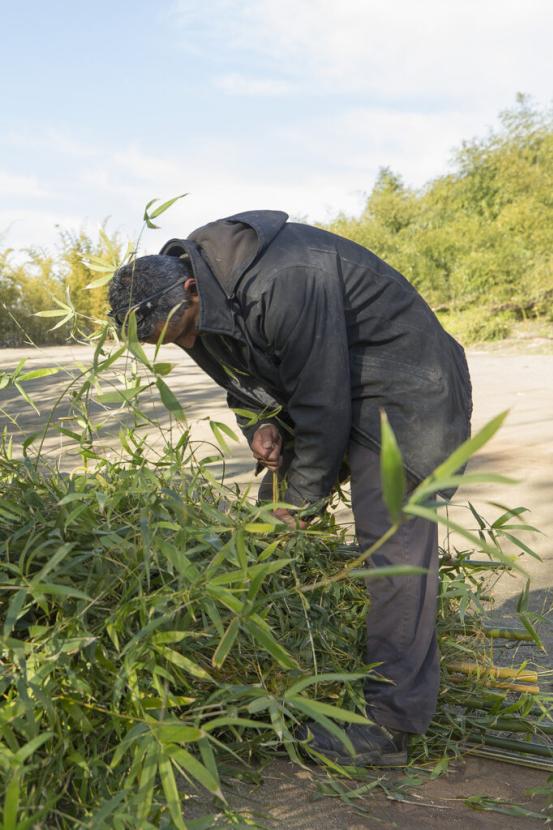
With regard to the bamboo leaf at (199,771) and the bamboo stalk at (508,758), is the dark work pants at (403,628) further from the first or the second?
the bamboo leaf at (199,771)

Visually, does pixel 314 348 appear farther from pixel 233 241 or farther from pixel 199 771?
pixel 199 771

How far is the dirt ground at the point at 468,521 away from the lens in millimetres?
1717

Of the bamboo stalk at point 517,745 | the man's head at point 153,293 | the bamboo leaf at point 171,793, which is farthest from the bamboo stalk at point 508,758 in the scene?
the man's head at point 153,293

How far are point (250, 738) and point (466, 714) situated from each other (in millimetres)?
617

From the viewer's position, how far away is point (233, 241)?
6.86ft

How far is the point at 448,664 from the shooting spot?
215 centimetres

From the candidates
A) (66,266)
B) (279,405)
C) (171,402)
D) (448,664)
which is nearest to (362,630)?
(448,664)

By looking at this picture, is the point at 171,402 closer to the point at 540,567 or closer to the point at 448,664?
the point at 448,664

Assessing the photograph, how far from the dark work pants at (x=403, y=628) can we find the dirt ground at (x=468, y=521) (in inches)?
7.2

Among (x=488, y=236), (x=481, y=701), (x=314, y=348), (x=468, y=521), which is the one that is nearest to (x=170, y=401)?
(x=314, y=348)

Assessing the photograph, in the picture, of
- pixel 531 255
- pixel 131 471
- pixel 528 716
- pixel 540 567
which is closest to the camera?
pixel 131 471

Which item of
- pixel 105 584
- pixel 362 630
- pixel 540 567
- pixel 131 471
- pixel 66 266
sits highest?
pixel 66 266

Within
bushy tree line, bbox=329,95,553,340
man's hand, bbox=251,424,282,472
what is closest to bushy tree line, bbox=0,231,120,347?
bushy tree line, bbox=329,95,553,340

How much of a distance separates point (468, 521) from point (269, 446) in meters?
1.88
